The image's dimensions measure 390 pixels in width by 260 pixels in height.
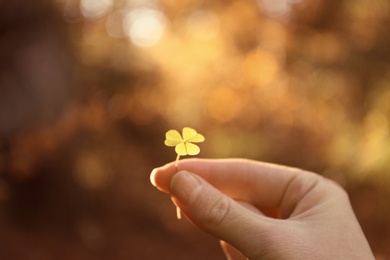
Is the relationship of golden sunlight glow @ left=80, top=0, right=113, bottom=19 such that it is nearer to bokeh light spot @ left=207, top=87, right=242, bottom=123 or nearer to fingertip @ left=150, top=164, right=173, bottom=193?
bokeh light spot @ left=207, top=87, right=242, bottom=123

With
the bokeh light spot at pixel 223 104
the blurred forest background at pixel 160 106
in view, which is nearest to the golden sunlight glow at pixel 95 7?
the blurred forest background at pixel 160 106

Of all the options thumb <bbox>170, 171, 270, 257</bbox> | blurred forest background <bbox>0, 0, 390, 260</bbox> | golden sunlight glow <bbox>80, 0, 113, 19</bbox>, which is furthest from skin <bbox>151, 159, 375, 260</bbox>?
golden sunlight glow <bbox>80, 0, 113, 19</bbox>

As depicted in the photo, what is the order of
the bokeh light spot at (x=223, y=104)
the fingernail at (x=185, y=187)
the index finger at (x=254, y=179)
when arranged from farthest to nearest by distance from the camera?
the bokeh light spot at (x=223, y=104) → the index finger at (x=254, y=179) → the fingernail at (x=185, y=187)

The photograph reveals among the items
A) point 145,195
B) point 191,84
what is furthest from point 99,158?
point 191,84

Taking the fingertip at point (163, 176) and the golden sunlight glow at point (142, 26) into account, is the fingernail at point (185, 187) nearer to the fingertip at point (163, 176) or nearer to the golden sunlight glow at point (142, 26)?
the fingertip at point (163, 176)

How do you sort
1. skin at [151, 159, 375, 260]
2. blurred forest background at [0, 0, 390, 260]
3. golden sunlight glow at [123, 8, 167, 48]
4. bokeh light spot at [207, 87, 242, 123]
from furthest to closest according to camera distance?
bokeh light spot at [207, 87, 242, 123]
golden sunlight glow at [123, 8, 167, 48]
blurred forest background at [0, 0, 390, 260]
skin at [151, 159, 375, 260]

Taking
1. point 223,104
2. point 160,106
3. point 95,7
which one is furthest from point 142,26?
point 223,104

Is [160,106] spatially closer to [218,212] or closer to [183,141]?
[183,141]

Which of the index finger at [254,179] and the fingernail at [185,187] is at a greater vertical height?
the fingernail at [185,187]
